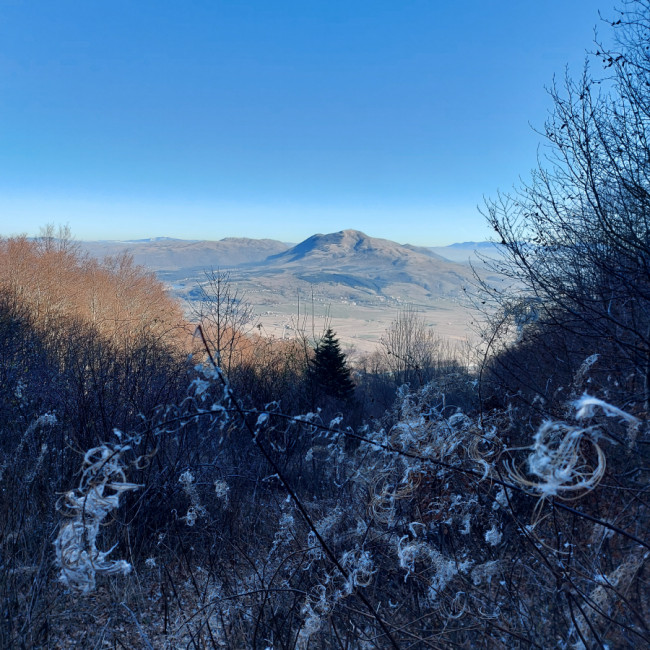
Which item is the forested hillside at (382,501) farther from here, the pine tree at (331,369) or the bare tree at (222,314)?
the pine tree at (331,369)

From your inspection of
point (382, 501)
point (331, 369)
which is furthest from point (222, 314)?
point (331, 369)

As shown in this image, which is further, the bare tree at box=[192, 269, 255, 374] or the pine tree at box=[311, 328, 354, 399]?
the pine tree at box=[311, 328, 354, 399]

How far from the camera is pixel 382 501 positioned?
3.58 m

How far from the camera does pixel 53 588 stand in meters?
3.63

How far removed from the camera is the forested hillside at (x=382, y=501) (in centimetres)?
183

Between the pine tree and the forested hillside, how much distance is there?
479 inches

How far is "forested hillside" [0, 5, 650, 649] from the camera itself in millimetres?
1832

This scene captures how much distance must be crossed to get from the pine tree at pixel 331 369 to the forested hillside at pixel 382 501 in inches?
479

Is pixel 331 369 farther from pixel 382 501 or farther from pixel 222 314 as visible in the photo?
pixel 382 501

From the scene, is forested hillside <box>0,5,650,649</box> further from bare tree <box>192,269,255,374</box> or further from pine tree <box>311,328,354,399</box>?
pine tree <box>311,328,354,399</box>

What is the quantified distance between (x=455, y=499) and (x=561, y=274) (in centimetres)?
580

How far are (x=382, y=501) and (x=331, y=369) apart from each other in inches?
723

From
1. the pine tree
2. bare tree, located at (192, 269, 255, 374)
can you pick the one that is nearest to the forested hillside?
bare tree, located at (192, 269, 255, 374)

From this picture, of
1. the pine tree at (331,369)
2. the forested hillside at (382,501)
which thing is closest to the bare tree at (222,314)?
the forested hillside at (382,501)
